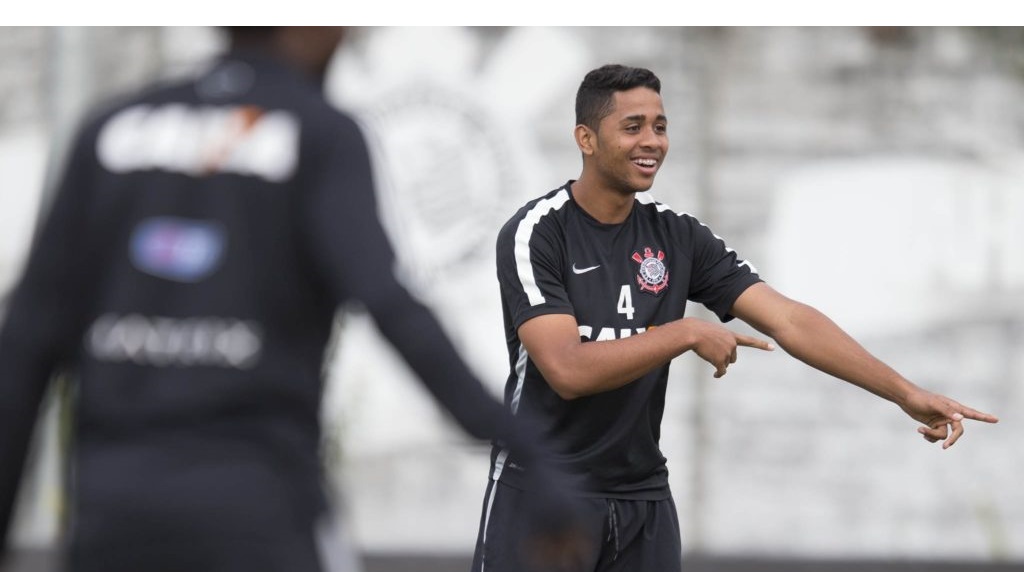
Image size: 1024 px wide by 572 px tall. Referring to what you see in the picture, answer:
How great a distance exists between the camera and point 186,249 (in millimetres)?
2410

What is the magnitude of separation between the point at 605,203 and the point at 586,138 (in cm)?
25

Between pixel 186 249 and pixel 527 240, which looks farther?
pixel 527 240

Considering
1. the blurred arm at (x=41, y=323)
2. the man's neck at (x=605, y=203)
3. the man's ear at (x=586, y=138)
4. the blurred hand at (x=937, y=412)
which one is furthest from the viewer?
the man's ear at (x=586, y=138)

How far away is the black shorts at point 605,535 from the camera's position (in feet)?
14.6

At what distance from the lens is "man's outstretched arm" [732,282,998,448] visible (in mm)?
4391

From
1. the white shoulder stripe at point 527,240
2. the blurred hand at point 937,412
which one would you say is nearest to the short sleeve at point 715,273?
the white shoulder stripe at point 527,240

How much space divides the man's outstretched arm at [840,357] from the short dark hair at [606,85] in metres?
0.67

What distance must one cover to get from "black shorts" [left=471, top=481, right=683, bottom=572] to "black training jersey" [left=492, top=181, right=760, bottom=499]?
0.04 meters

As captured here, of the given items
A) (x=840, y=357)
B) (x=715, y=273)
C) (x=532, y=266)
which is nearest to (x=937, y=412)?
(x=840, y=357)

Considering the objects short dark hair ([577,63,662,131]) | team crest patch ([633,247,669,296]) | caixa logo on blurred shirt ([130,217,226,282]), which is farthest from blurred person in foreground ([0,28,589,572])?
short dark hair ([577,63,662,131])

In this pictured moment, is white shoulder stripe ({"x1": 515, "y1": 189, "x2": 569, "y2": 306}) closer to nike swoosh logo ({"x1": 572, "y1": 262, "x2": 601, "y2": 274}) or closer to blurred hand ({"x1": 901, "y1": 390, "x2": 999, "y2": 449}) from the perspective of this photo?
nike swoosh logo ({"x1": 572, "y1": 262, "x2": 601, "y2": 274})

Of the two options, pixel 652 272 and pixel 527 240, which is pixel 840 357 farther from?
Result: pixel 527 240

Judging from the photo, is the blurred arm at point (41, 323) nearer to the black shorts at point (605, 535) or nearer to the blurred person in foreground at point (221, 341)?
the blurred person in foreground at point (221, 341)
